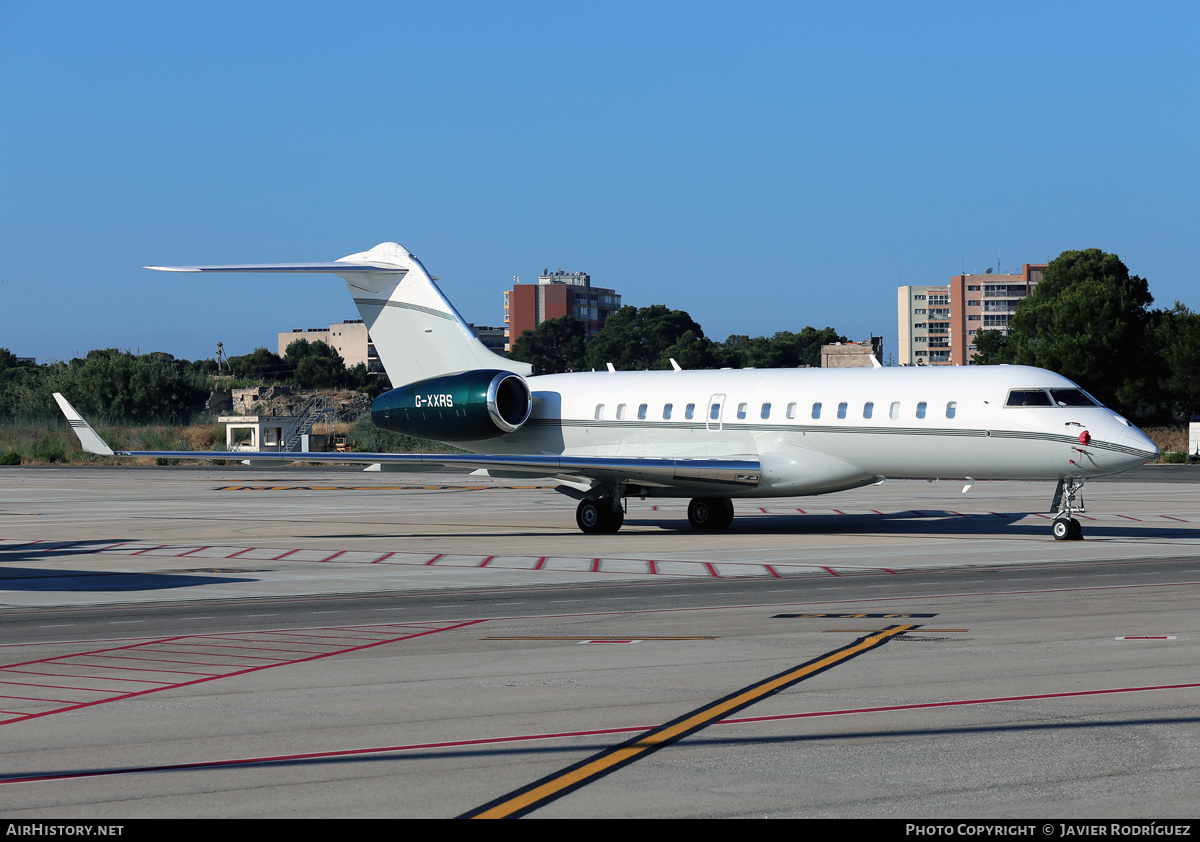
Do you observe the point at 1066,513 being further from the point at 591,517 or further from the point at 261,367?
the point at 261,367

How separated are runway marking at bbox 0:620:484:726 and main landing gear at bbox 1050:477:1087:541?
1448cm

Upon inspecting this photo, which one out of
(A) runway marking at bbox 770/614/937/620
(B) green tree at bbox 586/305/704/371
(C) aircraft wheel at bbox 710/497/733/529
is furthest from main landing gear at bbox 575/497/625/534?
(B) green tree at bbox 586/305/704/371

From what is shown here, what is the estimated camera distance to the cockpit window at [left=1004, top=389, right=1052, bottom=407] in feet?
79.3

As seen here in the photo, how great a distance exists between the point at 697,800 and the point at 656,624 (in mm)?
7111

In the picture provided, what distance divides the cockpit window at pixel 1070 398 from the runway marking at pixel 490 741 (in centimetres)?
1447

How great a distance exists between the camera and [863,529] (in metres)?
28.3

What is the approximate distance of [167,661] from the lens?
12039 millimetres

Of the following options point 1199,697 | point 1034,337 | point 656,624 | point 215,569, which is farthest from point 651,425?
point 1034,337

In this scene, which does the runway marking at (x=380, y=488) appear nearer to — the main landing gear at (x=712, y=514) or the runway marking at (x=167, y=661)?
the main landing gear at (x=712, y=514)

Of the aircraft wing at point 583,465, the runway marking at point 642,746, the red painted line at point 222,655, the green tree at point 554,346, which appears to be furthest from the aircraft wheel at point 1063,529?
the green tree at point 554,346

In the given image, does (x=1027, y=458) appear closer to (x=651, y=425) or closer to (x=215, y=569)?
(x=651, y=425)

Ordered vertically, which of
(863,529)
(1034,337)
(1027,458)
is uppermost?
(1034,337)

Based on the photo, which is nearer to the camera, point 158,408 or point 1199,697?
point 1199,697

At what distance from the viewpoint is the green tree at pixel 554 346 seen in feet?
504
